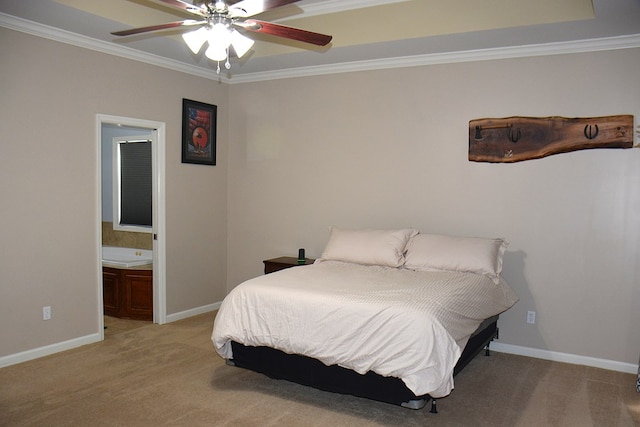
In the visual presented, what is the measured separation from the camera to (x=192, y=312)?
5.30 metres

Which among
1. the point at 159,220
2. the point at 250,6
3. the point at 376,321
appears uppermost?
the point at 250,6

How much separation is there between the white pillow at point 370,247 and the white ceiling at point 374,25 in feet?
5.28

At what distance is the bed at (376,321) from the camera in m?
2.77

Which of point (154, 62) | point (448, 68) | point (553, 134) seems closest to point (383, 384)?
point (553, 134)

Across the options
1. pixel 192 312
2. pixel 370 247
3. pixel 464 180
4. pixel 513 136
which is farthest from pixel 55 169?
pixel 513 136

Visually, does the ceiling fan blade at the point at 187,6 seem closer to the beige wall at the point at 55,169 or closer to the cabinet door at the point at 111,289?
the beige wall at the point at 55,169

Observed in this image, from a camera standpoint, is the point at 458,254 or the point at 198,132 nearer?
the point at 458,254

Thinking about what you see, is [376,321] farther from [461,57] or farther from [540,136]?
[461,57]

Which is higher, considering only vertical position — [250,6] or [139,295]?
[250,6]

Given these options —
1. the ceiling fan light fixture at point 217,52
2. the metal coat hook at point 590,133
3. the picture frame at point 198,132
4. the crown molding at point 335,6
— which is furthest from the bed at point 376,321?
the crown molding at point 335,6

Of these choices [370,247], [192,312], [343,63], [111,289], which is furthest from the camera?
[192,312]

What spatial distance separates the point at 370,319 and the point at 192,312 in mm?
2951

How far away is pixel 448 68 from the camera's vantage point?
4.44 m

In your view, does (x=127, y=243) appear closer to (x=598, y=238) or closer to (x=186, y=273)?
(x=186, y=273)
